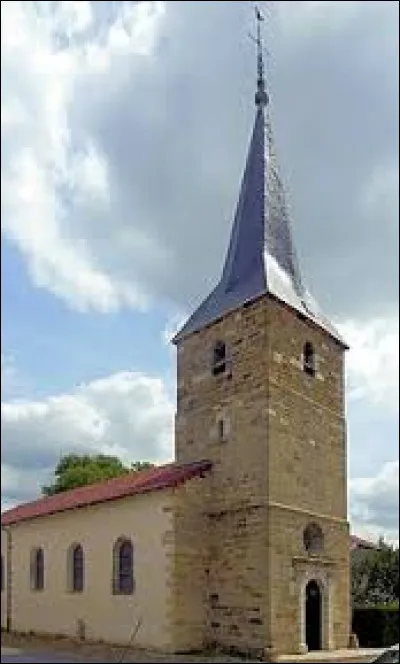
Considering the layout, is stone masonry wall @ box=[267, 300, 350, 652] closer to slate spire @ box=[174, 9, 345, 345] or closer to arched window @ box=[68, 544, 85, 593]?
slate spire @ box=[174, 9, 345, 345]

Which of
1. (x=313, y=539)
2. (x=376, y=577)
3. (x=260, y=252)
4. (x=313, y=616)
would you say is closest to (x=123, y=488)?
(x=313, y=539)

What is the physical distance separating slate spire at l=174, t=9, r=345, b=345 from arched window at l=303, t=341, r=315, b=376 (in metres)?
0.77

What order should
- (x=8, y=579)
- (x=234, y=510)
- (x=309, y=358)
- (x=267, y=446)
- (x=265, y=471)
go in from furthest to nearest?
(x=309, y=358) → (x=234, y=510) → (x=267, y=446) → (x=265, y=471) → (x=8, y=579)

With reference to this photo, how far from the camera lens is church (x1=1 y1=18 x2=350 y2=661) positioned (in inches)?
783

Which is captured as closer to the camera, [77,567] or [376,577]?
[77,567]

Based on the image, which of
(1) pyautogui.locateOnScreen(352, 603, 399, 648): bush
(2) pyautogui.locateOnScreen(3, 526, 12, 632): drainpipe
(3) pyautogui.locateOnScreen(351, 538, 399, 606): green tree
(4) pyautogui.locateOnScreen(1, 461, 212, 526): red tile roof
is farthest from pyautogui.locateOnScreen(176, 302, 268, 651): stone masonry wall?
(3) pyautogui.locateOnScreen(351, 538, 399, 606): green tree

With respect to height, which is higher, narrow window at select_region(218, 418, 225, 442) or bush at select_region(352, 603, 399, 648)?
narrow window at select_region(218, 418, 225, 442)

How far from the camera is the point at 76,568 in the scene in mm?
23359

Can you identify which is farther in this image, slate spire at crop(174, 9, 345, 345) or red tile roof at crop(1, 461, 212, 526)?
slate spire at crop(174, 9, 345, 345)

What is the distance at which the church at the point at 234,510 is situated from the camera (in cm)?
1989

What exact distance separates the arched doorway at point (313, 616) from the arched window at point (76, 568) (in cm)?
623

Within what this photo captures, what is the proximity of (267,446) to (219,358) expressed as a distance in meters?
3.58

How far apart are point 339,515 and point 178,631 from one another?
19.0 ft

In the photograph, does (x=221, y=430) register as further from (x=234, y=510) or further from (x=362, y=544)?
(x=362, y=544)
